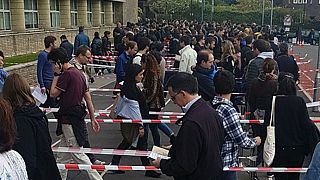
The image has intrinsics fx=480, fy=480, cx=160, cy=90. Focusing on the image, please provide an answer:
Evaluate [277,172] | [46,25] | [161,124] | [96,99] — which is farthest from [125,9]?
[277,172]

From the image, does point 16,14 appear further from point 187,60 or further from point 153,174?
point 153,174

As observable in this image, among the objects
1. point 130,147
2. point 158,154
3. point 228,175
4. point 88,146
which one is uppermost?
point 158,154

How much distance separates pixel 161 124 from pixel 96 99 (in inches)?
225

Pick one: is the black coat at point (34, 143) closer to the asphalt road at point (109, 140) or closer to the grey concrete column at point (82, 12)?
the asphalt road at point (109, 140)

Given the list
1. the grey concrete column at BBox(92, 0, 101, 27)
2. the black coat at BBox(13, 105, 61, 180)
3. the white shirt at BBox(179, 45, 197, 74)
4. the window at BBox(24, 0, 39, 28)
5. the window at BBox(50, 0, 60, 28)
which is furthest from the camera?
the grey concrete column at BBox(92, 0, 101, 27)

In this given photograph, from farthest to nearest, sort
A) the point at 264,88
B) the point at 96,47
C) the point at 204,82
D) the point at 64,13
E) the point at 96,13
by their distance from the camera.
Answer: the point at 96,13 → the point at 64,13 → the point at 96,47 → the point at 204,82 → the point at 264,88

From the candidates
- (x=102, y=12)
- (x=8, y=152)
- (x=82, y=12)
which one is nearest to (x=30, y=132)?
(x=8, y=152)

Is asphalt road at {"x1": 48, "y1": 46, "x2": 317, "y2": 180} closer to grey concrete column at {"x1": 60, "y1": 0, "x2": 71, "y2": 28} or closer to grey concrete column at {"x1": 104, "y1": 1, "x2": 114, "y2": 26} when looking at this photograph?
grey concrete column at {"x1": 60, "y1": 0, "x2": 71, "y2": 28}

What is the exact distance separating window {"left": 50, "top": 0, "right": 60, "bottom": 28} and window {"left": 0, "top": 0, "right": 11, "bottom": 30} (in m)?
5.74

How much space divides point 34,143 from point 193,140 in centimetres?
138

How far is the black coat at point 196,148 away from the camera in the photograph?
142 inches

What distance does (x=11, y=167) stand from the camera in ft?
10.4

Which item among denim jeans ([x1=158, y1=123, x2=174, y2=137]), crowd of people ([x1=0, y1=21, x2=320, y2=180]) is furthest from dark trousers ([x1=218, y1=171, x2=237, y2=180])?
denim jeans ([x1=158, y1=123, x2=174, y2=137])

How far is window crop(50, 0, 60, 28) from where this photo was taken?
27047mm
